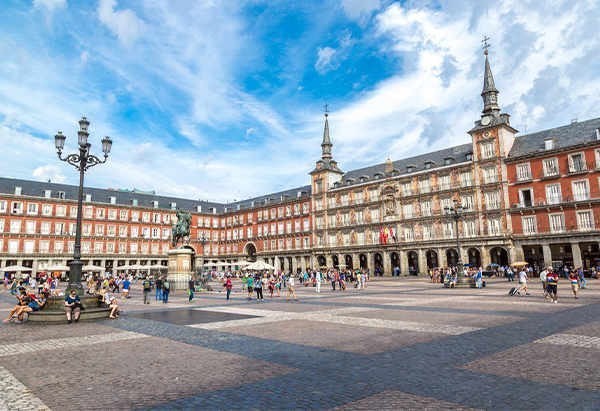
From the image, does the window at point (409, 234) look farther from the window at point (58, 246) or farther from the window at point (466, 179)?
the window at point (58, 246)

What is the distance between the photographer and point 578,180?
37.8 m

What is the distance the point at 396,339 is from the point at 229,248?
70751 millimetres

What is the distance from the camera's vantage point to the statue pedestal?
92.8ft

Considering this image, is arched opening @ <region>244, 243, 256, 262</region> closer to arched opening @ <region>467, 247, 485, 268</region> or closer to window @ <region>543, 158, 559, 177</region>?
arched opening @ <region>467, 247, 485, 268</region>

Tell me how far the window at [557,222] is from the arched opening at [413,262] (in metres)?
16.2

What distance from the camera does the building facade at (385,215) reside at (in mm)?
39312

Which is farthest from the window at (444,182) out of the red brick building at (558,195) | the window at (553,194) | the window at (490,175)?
the window at (553,194)

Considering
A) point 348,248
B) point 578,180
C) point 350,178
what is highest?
point 350,178

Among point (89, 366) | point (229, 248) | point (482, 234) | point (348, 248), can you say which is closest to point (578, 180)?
point (482, 234)

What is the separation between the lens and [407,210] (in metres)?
51.3

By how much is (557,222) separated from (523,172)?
19.9 ft

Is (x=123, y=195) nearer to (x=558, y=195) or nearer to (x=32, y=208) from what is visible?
(x=32, y=208)

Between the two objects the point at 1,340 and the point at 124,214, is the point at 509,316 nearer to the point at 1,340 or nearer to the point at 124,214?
the point at 1,340

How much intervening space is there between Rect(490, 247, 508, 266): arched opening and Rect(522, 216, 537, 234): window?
3.95 metres
